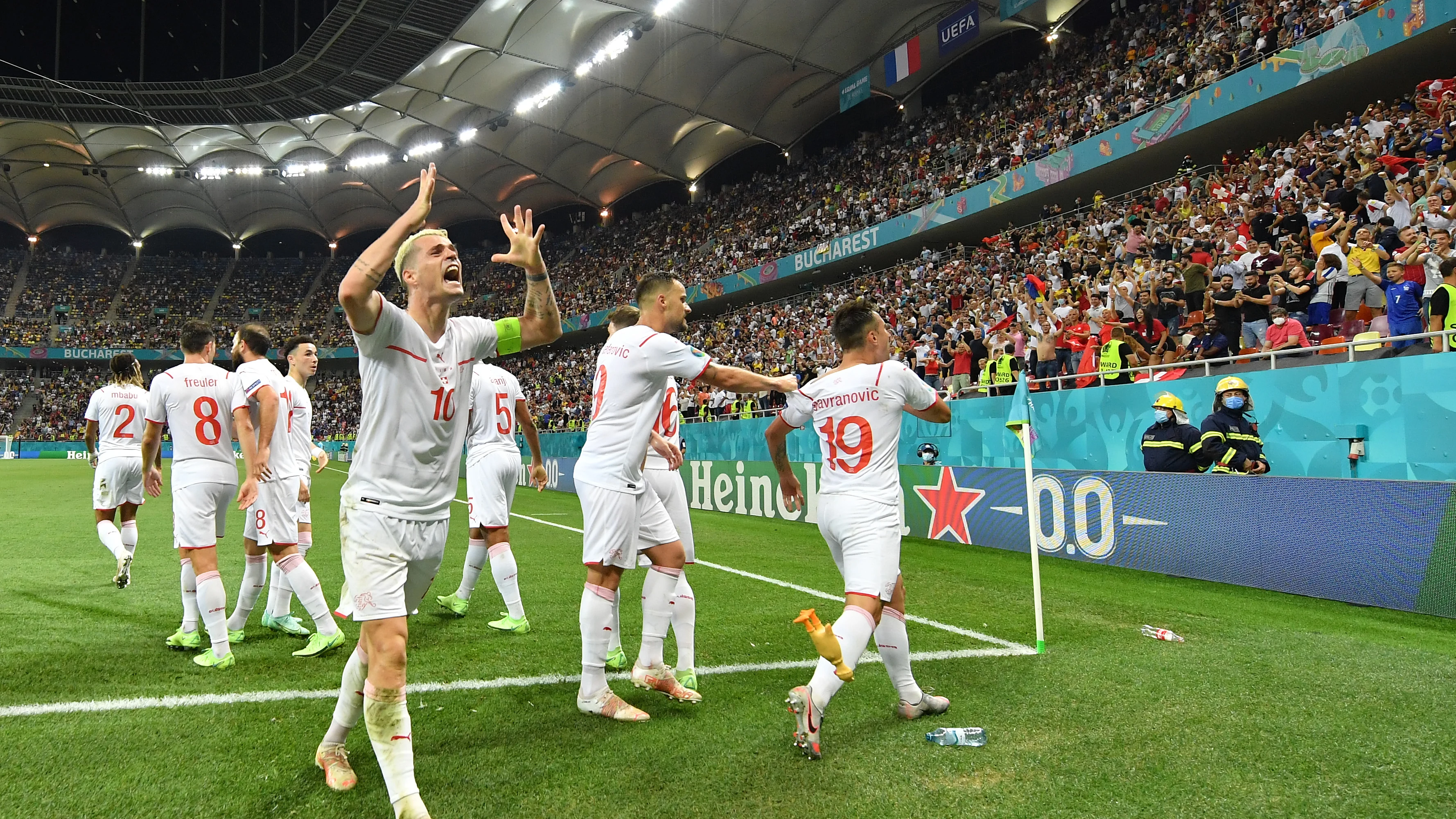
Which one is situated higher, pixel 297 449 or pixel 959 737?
pixel 297 449

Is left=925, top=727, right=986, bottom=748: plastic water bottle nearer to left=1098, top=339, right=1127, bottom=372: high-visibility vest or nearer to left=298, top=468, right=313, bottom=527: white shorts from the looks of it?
left=298, top=468, right=313, bottom=527: white shorts

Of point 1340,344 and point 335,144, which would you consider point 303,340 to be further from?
point 335,144

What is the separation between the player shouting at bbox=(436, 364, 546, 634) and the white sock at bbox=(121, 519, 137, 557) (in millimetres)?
3718

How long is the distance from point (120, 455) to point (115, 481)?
0.29 meters

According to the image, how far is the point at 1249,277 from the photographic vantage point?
12.0 metres

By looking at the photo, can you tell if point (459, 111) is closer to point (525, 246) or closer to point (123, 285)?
point (525, 246)

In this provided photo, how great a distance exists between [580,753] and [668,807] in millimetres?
713

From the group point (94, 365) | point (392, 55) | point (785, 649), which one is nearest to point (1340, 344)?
point (785, 649)

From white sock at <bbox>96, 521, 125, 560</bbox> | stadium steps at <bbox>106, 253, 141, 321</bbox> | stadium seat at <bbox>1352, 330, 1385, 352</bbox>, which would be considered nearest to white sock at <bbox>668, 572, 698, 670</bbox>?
white sock at <bbox>96, 521, 125, 560</bbox>

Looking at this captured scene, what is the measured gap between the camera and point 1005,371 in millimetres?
14281

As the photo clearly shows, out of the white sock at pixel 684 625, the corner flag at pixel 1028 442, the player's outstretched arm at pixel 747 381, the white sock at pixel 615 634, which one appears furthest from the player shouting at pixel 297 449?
the corner flag at pixel 1028 442

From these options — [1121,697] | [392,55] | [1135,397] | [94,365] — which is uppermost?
[392,55]

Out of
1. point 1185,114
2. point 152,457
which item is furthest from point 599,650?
point 1185,114

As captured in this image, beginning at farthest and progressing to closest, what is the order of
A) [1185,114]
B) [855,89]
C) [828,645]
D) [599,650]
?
[855,89], [1185,114], [599,650], [828,645]
